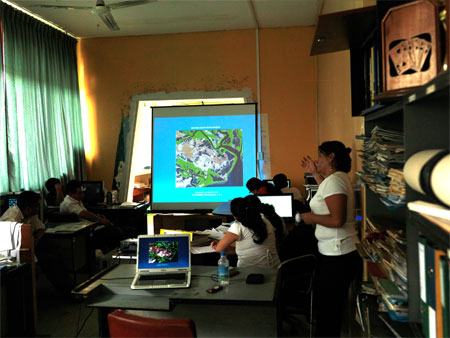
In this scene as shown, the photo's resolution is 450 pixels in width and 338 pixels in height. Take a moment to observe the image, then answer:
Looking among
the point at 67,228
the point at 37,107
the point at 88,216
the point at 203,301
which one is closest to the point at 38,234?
the point at 67,228

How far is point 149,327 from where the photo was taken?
1739 millimetres

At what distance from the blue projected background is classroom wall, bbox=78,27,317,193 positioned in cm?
195

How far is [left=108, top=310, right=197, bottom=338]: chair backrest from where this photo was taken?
5.62ft

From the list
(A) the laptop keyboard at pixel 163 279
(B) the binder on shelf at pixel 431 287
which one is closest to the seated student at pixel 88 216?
(A) the laptop keyboard at pixel 163 279

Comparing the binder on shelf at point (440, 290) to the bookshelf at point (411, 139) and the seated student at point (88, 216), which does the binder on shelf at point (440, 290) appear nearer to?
the bookshelf at point (411, 139)

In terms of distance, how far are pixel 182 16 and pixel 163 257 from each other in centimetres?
498

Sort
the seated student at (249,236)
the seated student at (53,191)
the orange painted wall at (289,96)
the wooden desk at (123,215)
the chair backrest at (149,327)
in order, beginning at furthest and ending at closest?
1. the orange painted wall at (289,96)
2. the wooden desk at (123,215)
3. the seated student at (53,191)
4. the seated student at (249,236)
5. the chair backrest at (149,327)

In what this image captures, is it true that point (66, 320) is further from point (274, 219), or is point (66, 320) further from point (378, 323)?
point (378, 323)

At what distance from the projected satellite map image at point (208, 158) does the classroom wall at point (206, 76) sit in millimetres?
1970

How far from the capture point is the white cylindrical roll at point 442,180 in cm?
85

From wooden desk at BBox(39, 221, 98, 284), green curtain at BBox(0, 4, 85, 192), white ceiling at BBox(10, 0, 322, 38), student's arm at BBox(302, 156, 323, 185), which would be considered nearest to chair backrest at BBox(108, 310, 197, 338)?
student's arm at BBox(302, 156, 323, 185)

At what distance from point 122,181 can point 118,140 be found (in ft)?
2.43

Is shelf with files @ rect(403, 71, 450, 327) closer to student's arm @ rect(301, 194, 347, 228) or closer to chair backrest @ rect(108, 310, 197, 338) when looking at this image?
chair backrest @ rect(108, 310, 197, 338)

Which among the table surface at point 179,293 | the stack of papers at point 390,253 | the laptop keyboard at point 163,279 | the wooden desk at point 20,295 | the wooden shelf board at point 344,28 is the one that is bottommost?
the wooden desk at point 20,295
